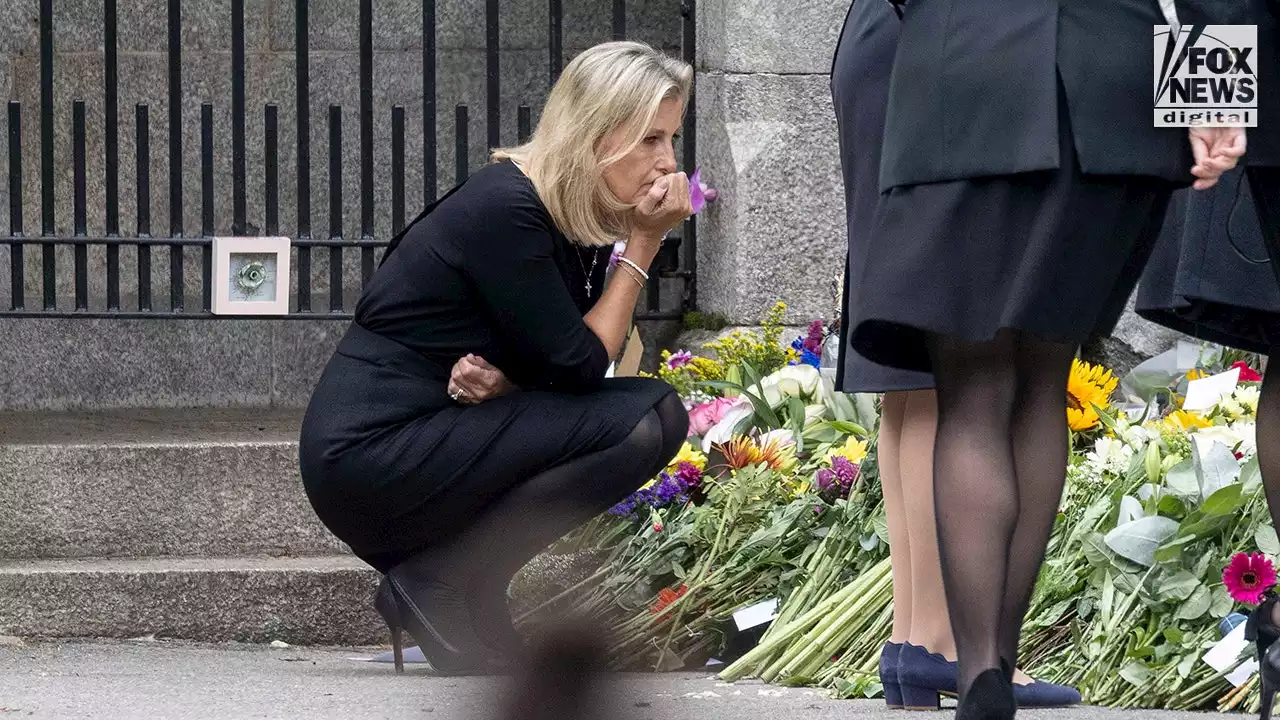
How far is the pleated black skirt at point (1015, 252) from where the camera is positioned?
231 centimetres

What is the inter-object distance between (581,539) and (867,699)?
104 cm

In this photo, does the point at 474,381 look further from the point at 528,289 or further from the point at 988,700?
the point at 988,700

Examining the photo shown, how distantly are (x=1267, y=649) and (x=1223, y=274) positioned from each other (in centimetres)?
57

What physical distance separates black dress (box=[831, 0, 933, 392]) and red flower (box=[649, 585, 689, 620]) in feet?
2.58

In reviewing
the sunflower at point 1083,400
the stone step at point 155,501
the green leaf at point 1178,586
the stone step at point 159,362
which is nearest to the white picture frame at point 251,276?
the stone step at point 155,501

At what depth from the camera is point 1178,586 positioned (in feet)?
10.0

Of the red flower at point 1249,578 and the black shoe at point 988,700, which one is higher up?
the black shoe at point 988,700

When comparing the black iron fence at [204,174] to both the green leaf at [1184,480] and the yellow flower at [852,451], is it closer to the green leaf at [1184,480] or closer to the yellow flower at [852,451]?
the yellow flower at [852,451]

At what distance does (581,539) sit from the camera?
3955mm

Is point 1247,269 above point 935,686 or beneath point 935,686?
above

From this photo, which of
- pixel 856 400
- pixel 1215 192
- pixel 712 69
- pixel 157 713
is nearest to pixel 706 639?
pixel 856 400

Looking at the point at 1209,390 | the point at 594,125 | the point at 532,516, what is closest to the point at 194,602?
the point at 532,516

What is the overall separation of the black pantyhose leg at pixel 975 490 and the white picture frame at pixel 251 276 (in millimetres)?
2688

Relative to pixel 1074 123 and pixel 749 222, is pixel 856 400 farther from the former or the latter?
pixel 1074 123
